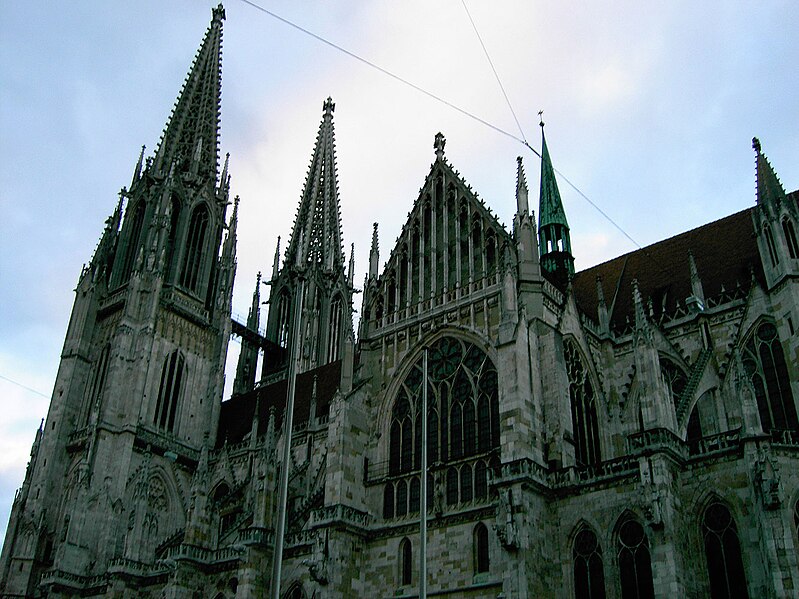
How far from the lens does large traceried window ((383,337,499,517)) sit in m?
25.6

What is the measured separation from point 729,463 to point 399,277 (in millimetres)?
14339

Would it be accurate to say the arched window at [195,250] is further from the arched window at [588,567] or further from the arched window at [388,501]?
the arched window at [588,567]

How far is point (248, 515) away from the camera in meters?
30.1

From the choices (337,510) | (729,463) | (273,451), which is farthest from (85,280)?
(729,463)

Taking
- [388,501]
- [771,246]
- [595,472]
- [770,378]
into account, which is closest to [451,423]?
[388,501]

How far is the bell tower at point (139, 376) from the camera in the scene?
3588 centimetres

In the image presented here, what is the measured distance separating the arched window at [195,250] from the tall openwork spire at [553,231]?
19.7m

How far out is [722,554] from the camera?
787 inches

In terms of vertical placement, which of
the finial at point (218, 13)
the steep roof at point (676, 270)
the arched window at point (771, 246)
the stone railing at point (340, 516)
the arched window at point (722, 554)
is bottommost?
the arched window at point (722, 554)

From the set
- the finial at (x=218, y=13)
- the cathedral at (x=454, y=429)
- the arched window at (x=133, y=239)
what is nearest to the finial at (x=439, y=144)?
the cathedral at (x=454, y=429)

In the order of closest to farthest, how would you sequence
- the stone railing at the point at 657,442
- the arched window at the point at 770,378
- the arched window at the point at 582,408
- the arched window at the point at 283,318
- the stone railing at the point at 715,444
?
the stone railing at the point at 657,442 < the stone railing at the point at 715,444 < the arched window at the point at 770,378 < the arched window at the point at 582,408 < the arched window at the point at 283,318

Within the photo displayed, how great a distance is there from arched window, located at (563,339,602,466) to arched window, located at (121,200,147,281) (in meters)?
27.1

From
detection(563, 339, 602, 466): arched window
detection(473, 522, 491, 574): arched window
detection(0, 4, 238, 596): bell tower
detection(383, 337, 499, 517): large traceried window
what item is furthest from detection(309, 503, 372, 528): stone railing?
detection(0, 4, 238, 596): bell tower

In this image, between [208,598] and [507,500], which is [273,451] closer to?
[208,598]
